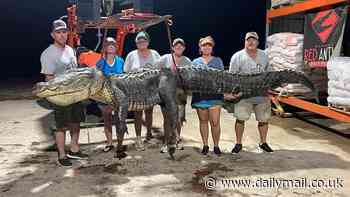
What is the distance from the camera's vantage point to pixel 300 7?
20.2ft

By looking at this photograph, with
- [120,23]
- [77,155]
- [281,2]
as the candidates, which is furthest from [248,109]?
[281,2]

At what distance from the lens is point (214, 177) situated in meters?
4.01

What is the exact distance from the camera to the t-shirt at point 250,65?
180 inches

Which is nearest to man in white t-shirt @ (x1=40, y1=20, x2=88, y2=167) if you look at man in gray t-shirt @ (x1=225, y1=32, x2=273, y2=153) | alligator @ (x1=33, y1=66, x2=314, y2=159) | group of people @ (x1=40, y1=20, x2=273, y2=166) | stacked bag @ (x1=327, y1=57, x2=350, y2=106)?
group of people @ (x1=40, y1=20, x2=273, y2=166)

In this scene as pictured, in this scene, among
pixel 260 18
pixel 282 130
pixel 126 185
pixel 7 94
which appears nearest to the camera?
pixel 126 185

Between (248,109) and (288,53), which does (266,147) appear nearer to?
(248,109)

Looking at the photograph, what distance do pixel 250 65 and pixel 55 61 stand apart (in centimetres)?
251

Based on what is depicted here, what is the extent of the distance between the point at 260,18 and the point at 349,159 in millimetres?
15257

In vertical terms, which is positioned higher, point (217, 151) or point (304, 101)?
point (304, 101)

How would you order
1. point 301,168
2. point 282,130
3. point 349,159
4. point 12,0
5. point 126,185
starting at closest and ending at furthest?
point 126,185, point 301,168, point 349,159, point 282,130, point 12,0

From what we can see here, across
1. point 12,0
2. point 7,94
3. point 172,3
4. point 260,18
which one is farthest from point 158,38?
point 7,94

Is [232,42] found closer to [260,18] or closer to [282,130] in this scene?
[260,18]

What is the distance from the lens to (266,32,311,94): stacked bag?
6285mm

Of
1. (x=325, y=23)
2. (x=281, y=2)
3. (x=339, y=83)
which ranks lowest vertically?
(x=339, y=83)
